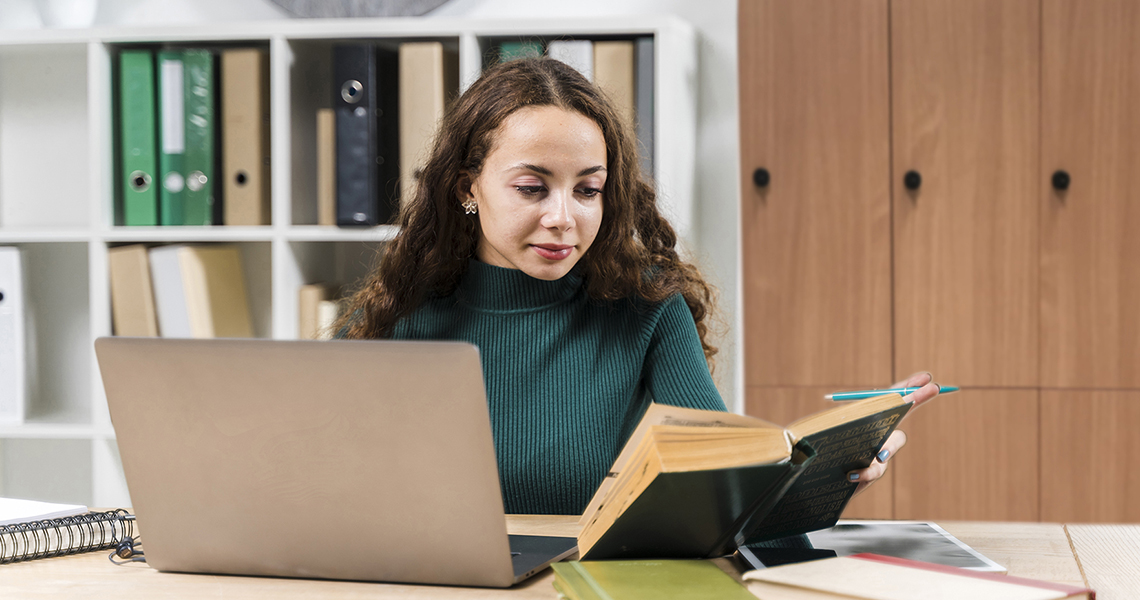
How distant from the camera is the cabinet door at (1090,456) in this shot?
1926mm

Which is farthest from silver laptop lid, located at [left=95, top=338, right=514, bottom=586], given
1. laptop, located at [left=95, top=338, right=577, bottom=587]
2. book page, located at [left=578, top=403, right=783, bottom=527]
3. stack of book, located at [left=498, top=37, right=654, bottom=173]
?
stack of book, located at [left=498, top=37, right=654, bottom=173]

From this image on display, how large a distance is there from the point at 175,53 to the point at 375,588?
1.57m

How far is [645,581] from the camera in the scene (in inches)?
26.9

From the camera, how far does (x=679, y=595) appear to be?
656 millimetres

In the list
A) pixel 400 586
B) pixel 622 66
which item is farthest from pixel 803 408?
pixel 400 586

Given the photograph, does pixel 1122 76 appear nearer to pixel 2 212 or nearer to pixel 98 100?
pixel 98 100

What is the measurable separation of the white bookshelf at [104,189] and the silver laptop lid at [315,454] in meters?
1.18

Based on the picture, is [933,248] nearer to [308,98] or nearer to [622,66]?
[622,66]

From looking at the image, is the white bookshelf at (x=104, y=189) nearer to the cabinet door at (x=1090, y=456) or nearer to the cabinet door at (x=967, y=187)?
the cabinet door at (x=967, y=187)

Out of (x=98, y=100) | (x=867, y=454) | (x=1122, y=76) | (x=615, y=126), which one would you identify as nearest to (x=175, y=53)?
(x=98, y=100)

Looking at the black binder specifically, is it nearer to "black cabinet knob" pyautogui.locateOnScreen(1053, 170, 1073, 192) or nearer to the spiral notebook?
the spiral notebook

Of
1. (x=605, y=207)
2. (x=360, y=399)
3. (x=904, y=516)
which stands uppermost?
(x=605, y=207)

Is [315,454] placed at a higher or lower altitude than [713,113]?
lower

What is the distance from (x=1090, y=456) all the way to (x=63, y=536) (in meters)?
1.88
